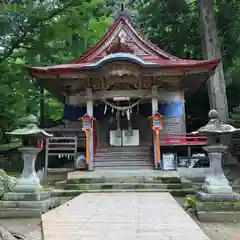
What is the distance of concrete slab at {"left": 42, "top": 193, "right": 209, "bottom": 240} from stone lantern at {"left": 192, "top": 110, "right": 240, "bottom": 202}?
2.29 ft

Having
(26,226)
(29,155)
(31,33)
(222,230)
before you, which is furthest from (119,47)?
(222,230)

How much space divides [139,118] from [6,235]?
42.1 feet

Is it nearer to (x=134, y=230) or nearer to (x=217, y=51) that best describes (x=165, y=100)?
(x=217, y=51)

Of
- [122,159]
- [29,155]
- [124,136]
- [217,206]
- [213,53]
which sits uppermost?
[213,53]

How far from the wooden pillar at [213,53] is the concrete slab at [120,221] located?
7.78 m

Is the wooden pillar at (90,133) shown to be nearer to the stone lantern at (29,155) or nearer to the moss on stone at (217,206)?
the stone lantern at (29,155)

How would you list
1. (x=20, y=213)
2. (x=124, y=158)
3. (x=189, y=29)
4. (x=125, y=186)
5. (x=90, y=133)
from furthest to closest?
(x=189, y=29)
(x=124, y=158)
(x=90, y=133)
(x=125, y=186)
(x=20, y=213)

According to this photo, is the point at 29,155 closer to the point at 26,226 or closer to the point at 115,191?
the point at 26,226

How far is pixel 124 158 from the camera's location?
12.8 m

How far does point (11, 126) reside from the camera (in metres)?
16.6

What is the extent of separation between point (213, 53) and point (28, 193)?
38.8 feet

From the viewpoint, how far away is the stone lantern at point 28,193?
645 cm

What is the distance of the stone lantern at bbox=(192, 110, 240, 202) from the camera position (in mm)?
6417

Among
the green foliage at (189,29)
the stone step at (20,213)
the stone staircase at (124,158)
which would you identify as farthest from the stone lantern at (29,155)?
the green foliage at (189,29)
